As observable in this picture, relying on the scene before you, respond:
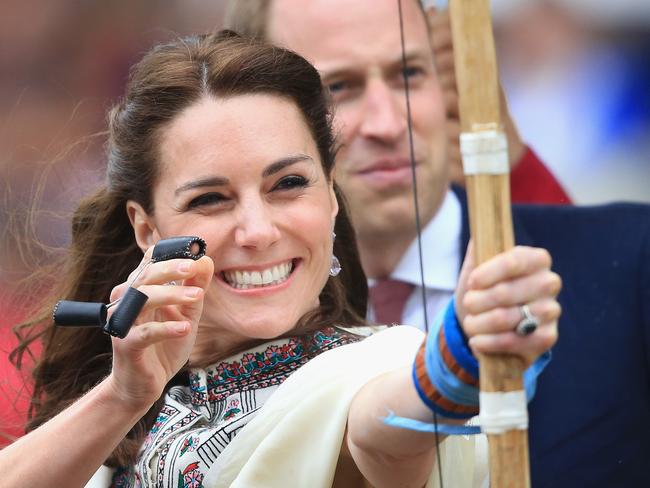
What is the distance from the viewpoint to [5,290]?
12.1ft

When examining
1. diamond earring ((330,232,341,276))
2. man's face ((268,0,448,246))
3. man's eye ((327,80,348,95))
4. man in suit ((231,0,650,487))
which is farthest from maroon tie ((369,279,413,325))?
diamond earring ((330,232,341,276))

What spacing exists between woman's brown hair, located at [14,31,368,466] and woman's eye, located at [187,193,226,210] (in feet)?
0.50

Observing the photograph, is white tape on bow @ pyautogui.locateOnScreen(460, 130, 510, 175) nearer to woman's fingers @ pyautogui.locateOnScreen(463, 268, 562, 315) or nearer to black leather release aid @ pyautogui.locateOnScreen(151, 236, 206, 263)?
woman's fingers @ pyautogui.locateOnScreen(463, 268, 562, 315)

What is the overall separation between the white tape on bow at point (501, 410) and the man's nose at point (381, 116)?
5.38ft

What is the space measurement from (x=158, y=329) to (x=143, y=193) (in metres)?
0.63

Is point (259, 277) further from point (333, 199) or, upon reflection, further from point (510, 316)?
point (510, 316)

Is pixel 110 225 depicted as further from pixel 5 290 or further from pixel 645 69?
pixel 645 69

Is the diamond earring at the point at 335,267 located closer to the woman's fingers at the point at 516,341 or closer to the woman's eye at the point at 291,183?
the woman's eye at the point at 291,183

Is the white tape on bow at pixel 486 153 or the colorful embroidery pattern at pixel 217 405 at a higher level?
the white tape on bow at pixel 486 153

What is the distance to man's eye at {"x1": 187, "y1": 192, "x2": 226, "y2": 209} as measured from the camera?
8.44ft

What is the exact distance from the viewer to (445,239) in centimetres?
341

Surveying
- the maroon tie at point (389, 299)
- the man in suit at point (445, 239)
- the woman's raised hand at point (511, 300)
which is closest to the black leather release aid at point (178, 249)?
the woman's raised hand at point (511, 300)

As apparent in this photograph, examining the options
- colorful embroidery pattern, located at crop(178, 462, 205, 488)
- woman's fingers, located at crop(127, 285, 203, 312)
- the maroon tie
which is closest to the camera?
woman's fingers, located at crop(127, 285, 203, 312)

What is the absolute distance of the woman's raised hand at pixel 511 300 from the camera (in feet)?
5.52
